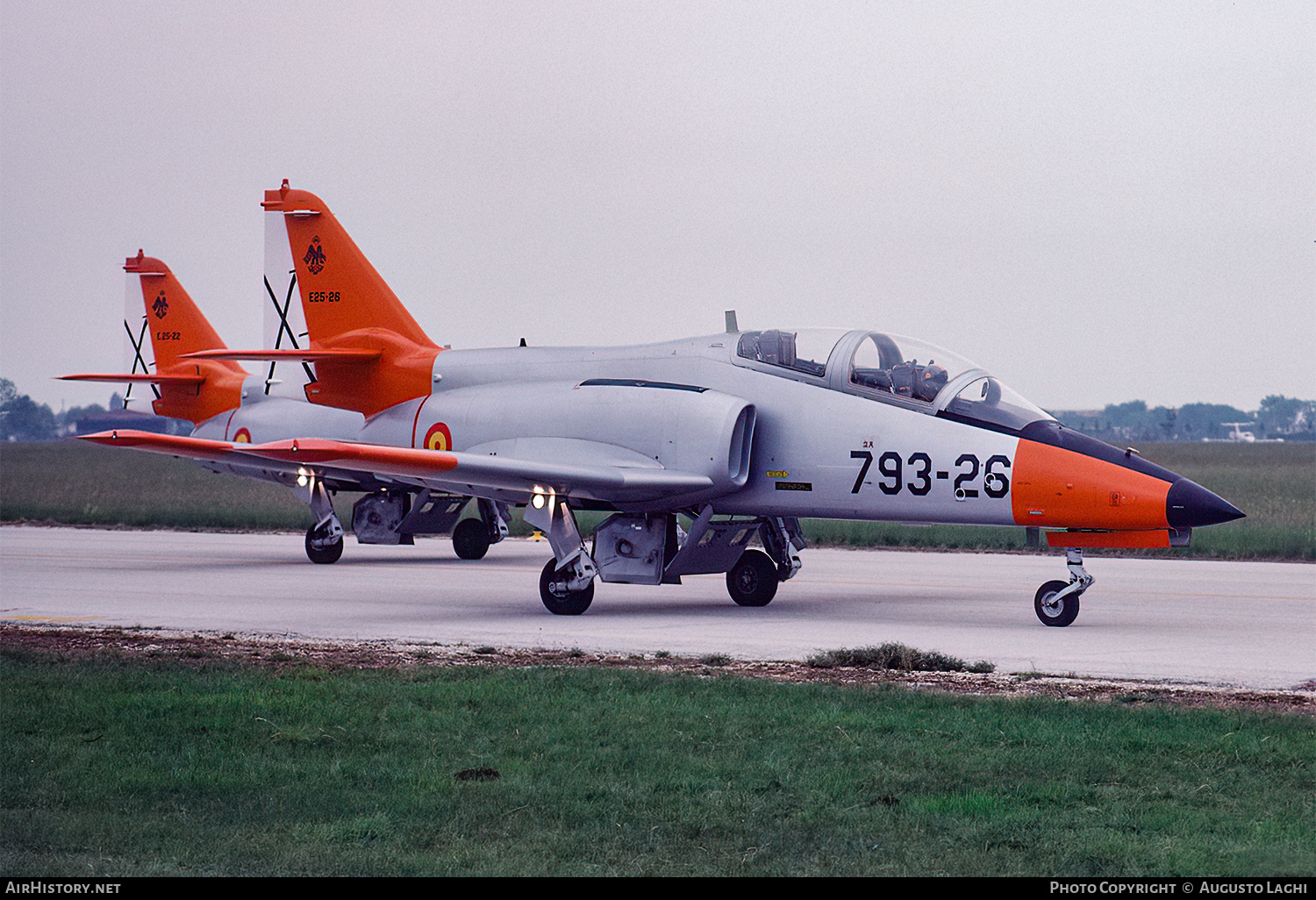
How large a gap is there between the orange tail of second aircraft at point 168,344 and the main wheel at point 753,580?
1207cm

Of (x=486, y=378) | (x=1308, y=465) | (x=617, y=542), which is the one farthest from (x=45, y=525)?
(x=1308, y=465)

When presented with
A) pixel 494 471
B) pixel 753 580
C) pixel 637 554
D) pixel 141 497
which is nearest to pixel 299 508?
pixel 141 497

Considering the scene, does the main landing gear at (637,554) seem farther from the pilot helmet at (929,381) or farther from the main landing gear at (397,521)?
the main landing gear at (397,521)

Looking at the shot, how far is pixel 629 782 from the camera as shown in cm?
694

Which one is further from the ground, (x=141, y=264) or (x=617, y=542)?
(x=141, y=264)

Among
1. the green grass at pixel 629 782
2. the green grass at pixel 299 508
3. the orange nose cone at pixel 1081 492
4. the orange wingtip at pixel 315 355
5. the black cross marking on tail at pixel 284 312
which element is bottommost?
the green grass at pixel 629 782

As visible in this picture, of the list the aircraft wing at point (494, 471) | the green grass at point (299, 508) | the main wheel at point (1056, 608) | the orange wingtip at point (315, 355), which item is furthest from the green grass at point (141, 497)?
the main wheel at point (1056, 608)

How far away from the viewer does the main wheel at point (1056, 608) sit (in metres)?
13.8

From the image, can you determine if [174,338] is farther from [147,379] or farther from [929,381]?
[929,381]

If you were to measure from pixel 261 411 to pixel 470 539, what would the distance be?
4093 millimetres

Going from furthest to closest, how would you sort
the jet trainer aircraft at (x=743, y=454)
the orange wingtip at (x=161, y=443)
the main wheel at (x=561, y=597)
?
the orange wingtip at (x=161, y=443) → the main wheel at (x=561, y=597) → the jet trainer aircraft at (x=743, y=454)
